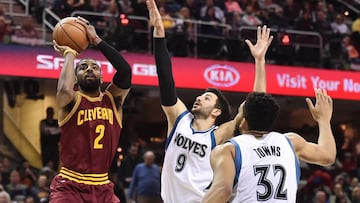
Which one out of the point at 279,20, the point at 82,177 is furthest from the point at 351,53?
the point at 82,177

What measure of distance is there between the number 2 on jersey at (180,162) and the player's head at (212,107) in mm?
390

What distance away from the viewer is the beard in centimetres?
674

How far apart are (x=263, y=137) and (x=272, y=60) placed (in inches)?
515

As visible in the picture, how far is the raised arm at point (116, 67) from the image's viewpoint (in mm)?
6898

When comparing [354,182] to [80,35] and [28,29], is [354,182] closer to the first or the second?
[28,29]

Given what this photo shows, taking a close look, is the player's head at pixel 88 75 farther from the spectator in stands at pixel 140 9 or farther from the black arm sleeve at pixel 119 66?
the spectator in stands at pixel 140 9

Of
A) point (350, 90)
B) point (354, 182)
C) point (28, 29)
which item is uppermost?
point (28, 29)

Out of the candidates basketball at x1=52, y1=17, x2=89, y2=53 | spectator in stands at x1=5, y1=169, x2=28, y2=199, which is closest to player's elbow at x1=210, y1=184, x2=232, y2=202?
basketball at x1=52, y1=17, x2=89, y2=53

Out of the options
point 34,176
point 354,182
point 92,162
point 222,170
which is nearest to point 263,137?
point 222,170

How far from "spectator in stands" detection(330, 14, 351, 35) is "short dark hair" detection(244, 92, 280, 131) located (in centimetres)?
1525

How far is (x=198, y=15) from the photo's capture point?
1862 centimetres

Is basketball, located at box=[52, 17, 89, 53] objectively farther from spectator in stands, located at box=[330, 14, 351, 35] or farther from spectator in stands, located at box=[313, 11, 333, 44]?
spectator in stands, located at box=[330, 14, 351, 35]

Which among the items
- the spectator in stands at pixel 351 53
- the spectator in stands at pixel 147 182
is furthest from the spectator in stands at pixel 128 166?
the spectator in stands at pixel 351 53

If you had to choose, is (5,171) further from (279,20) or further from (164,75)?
(164,75)
